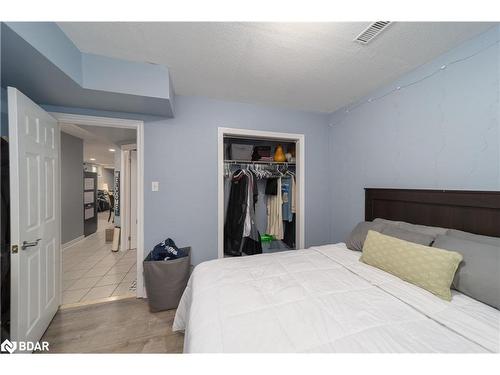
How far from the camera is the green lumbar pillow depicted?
3.38ft

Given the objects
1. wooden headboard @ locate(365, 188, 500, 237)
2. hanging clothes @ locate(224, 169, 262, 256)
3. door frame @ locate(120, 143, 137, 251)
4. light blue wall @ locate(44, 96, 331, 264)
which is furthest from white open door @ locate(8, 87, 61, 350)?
wooden headboard @ locate(365, 188, 500, 237)

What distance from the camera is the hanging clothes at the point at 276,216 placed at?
2.74m

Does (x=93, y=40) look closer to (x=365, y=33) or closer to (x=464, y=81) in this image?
(x=365, y=33)

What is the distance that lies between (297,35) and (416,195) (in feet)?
5.31

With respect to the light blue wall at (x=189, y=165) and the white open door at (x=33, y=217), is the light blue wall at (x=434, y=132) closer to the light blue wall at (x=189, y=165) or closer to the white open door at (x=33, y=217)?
the light blue wall at (x=189, y=165)

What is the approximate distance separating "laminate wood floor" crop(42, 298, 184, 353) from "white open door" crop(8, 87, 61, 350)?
5.8 inches

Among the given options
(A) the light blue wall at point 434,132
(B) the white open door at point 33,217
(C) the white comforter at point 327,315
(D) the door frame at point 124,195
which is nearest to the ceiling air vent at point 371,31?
(A) the light blue wall at point 434,132

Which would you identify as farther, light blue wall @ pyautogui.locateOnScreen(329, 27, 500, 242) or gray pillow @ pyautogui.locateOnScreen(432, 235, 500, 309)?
light blue wall @ pyautogui.locateOnScreen(329, 27, 500, 242)

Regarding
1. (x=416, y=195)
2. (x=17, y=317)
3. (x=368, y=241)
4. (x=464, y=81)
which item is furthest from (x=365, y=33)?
(x=17, y=317)

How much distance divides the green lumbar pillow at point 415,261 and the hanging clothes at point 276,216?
136 cm

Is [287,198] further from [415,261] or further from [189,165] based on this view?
[415,261]

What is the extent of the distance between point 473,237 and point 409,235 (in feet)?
1.02

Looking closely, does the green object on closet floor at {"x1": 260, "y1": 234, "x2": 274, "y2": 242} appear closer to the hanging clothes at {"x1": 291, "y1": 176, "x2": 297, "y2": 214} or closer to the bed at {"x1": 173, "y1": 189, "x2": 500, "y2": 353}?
the hanging clothes at {"x1": 291, "y1": 176, "x2": 297, "y2": 214}

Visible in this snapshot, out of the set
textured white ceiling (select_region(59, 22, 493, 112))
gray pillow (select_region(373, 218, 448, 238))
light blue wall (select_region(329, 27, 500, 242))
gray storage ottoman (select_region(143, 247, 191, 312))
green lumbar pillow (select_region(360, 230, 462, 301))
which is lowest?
gray storage ottoman (select_region(143, 247, 191, 312))
